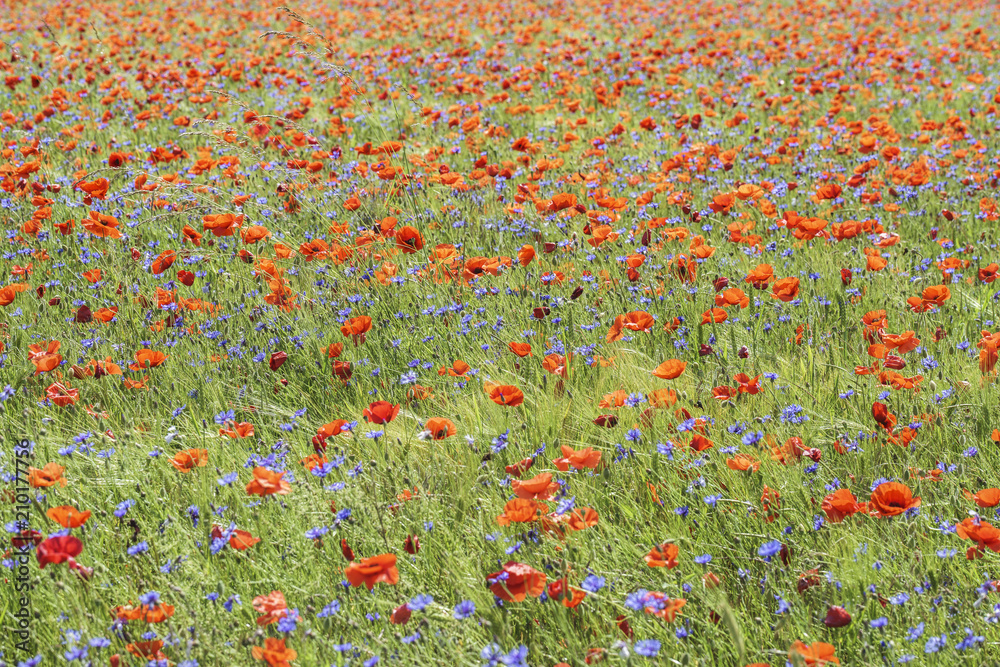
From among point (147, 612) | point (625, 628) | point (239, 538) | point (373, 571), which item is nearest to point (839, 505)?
point (625, 628)

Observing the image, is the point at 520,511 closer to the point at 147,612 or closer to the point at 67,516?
the point at 147,612

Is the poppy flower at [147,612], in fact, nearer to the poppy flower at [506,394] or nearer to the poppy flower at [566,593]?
the poppy flower at [566,593]

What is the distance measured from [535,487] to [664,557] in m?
0.34

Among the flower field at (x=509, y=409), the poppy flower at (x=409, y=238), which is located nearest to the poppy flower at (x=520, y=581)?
the flower field at (x=509, y=409)

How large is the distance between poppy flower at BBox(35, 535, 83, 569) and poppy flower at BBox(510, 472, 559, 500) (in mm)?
995

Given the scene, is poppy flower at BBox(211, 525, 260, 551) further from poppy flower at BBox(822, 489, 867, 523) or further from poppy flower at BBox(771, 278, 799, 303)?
poppy flower at BBox(771, 278, 799, 303)

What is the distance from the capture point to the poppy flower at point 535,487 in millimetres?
2029

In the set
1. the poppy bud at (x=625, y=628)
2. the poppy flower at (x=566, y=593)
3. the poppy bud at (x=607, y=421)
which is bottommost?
the poppy bud at (x=625, y=628)

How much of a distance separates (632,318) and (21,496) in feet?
6.56

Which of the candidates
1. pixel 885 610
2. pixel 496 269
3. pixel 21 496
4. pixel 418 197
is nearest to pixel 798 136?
pixel 418 197

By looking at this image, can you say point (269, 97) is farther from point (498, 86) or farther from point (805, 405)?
point (805, 405)

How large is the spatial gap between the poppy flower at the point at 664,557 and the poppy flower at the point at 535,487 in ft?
0.93

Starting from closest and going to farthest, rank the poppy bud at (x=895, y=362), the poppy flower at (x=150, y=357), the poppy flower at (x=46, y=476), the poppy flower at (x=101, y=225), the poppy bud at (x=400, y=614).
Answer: the poppy bud at (x=400, y=614)
the poppy flower at (x=46, y=476)
the poppy bud at (x=895, y=362)
the poppy flower at (x=150, y=357)
the poppy flower at (x=101, y=225)

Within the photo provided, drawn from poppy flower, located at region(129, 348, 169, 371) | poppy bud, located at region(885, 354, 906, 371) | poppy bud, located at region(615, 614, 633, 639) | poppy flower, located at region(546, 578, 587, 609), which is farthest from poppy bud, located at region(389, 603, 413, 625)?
poppy bud, located at region(885, 354, 906, 371)
